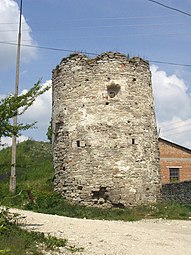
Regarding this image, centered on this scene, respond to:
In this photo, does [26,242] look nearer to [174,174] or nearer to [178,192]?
[178,192]

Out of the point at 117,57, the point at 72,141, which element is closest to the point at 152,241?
the point at 72,141

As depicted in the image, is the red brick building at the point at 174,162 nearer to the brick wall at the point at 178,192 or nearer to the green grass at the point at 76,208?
the brick wall at the point at 178,192

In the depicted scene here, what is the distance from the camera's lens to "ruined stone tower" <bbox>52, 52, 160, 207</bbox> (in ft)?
54.1

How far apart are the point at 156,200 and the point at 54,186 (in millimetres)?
4787

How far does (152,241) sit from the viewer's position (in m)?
8.84


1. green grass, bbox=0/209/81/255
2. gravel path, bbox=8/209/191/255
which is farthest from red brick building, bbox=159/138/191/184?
green grass, bbox=0/209/81/255

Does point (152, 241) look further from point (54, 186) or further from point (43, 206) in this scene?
point (54, 186)

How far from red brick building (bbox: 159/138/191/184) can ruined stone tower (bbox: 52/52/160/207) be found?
837 cm

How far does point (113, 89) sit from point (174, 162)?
35.0 ft

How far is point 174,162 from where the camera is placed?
26.2 metres

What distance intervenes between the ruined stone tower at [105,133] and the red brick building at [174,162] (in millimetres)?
8370

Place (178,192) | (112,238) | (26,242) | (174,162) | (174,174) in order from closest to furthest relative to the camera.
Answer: (26,242), (112,238), (178,192), (174,174), (174,162)

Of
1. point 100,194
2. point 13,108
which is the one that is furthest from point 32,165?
point 13,108

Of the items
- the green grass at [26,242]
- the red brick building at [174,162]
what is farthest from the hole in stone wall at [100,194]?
the red brick building at [174,162]
